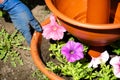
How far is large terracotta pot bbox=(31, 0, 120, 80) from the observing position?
1713 millimetres

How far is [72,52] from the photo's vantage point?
201cm

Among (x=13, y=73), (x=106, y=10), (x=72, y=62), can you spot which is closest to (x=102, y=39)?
(x=106, y=10)

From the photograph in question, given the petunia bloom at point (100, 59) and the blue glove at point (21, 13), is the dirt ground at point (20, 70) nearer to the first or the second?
the blue glove at point (21, 13)

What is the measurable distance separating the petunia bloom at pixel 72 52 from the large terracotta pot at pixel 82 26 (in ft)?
0.21

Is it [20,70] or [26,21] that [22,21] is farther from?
[20,70]

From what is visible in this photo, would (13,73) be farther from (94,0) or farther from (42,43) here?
(94,0)

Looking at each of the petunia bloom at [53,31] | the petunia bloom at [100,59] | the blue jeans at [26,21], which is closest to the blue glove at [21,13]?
the blue jeans at [26,21]

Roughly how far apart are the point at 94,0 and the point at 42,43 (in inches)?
28.8

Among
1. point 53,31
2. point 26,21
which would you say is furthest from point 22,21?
point 53,31

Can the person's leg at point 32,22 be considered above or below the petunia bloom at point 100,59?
above

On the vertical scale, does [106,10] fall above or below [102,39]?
above

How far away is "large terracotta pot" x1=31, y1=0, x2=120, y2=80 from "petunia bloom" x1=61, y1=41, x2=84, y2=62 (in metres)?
0.06

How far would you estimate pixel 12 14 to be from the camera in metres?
2.34

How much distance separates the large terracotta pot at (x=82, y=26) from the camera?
1.71 meters
